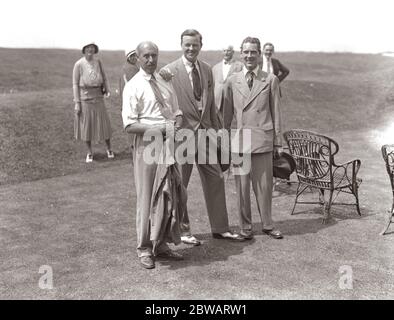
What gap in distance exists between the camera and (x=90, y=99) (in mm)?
10875

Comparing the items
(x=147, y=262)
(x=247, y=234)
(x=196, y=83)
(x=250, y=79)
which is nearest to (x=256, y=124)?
(x=250, y=79)

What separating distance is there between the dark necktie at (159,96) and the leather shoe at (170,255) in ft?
4.89

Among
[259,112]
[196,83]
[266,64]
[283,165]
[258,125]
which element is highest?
[266,64]

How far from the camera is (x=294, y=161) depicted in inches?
263

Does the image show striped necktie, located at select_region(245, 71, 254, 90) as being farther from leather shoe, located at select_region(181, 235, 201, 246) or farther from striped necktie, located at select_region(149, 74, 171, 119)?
leather shoe, located at select_region(181, 235, 201, 246)

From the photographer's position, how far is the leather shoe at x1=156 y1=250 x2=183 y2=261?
18.5 feet

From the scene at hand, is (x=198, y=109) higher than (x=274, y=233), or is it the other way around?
(x=198, y=109)

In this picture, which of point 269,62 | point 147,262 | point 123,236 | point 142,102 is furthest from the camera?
point 269,62

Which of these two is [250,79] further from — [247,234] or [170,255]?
[170,255]

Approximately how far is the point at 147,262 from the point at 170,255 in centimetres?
34

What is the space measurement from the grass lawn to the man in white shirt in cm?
44

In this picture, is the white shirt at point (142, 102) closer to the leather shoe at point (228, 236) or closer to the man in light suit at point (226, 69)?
the leather shoe at point (228, 236)
